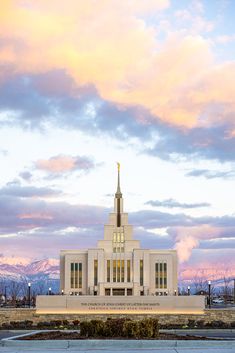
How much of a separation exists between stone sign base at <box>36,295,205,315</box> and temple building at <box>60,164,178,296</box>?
22.3 meters

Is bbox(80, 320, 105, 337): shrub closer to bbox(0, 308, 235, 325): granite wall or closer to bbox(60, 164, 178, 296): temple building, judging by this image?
bbox(0, 308, 235, 325): granite wall

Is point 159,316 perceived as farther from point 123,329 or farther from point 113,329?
point 123,329

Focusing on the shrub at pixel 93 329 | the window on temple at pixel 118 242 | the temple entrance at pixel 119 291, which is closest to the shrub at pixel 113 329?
the shrub at pixel 93 329

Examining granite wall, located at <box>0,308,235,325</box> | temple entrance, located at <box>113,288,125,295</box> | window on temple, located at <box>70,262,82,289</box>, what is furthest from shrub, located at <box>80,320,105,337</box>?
window on temple, located at <box>70,262,82,289</box>

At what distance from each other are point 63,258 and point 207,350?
7015cm

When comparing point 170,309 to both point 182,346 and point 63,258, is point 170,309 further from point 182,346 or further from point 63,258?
point 182,346

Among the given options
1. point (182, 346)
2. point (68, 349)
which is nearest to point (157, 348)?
point (182, 346)

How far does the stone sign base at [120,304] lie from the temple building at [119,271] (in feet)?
73.1

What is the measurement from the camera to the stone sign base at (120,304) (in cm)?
6103

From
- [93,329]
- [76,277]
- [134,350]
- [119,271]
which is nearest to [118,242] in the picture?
[119,271]

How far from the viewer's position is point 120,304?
61.9 meters

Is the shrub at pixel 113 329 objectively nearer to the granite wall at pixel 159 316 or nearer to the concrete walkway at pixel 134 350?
the concrete walkway at pixel 134 350

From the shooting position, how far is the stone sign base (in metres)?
61.0

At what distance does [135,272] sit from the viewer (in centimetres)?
8706
